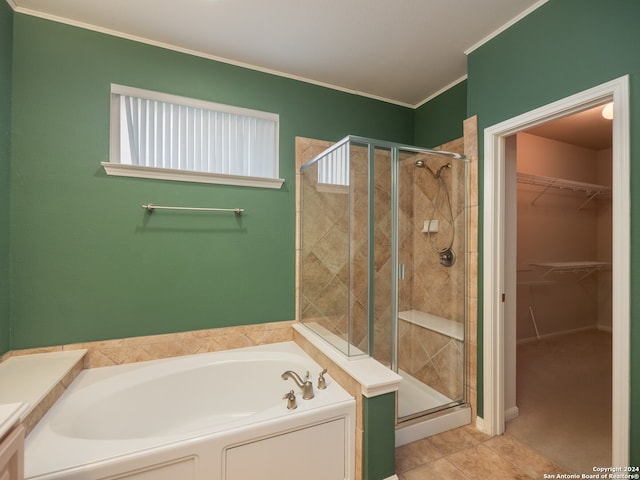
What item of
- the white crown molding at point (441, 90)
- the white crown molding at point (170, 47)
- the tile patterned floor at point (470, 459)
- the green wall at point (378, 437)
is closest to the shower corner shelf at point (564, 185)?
the white crown molding at point (441, 90)

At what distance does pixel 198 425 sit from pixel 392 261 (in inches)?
66.0

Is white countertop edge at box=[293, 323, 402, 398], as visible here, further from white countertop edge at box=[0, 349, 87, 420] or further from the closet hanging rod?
white countertop edge at box=[0, 349, 87, 420]

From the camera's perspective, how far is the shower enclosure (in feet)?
6.23

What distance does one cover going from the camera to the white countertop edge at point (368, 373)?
149 cm

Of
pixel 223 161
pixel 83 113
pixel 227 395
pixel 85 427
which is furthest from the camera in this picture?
pixel 223 161

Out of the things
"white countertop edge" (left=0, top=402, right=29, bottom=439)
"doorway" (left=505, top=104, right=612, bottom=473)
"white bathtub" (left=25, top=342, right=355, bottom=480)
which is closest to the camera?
"white countertop edge" (left=0, top=402, right=29, bottom=439)

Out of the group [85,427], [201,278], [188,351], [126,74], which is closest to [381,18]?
[126,74]

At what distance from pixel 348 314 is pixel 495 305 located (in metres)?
1.00

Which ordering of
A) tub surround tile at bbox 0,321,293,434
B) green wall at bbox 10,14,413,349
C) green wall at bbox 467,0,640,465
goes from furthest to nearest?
green wall at bbox 10,14,413,349
tub surround tile at bbox 0,321,293,434
green wall at bbox 467,0,640,465

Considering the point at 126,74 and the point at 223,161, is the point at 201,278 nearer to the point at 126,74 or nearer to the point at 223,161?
the point at 223,161

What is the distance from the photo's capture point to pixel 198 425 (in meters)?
1.89

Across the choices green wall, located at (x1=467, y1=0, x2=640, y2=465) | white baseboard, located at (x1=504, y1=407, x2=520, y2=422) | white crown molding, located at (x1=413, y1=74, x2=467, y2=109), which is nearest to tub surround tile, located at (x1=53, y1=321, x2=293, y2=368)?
green wall, located at (x1=467, y1=0, x2=640, y2=465)

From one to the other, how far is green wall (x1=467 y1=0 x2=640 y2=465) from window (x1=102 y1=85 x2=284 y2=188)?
63.5 inches

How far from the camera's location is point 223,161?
231 centimetres
